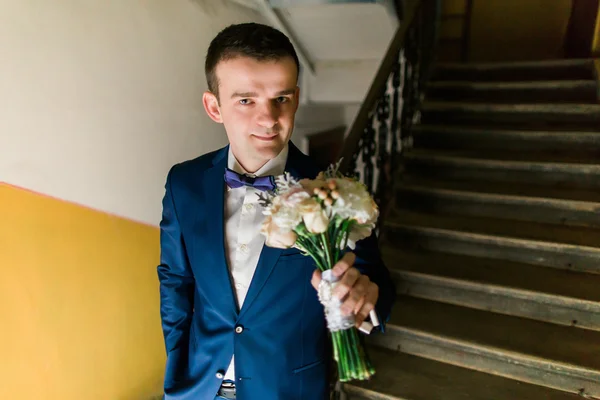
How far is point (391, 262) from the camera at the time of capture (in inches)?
106

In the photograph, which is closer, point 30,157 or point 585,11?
point 30,157

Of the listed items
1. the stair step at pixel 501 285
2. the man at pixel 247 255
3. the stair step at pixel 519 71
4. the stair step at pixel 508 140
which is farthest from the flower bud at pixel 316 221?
the stair step at pixel 519 71

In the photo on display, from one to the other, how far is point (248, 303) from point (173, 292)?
1.22 feet

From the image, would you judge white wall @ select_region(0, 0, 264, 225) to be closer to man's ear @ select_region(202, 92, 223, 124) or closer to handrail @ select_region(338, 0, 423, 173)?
man's ear @ select_region(202, 92, 223, 124)

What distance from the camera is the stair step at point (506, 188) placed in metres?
2.73

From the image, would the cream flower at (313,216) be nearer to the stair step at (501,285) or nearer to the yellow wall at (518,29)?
the stair step at (501,285)

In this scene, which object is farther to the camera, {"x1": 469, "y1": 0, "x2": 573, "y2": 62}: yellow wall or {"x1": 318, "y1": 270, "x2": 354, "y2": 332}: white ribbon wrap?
{"x1": 469, "y1": 0, "x2": 573, "y2": 62}: yellow wall

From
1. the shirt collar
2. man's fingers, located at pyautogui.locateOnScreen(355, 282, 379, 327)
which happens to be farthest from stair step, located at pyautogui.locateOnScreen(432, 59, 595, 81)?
man's fingers, located at pyautogui.locateOnScreen(355, 282, 379, 327)

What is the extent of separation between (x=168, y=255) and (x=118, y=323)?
85cm

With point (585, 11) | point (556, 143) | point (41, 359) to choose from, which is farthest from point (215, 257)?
point (585, 11)

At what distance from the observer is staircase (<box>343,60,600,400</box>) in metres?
2.16

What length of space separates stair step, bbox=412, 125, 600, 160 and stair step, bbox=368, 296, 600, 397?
1.41 m

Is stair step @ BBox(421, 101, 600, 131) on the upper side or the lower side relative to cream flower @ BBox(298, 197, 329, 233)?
upper

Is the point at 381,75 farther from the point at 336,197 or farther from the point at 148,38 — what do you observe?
the point at 336,197
